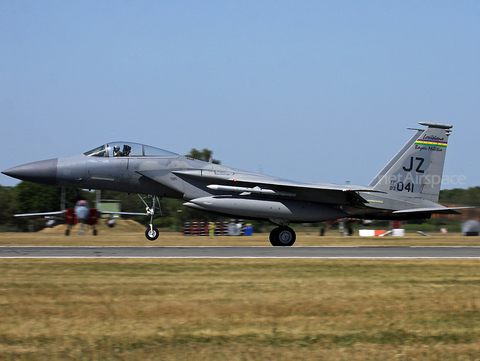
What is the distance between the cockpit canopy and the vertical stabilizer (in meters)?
7.06

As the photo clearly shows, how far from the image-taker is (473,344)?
5.28m

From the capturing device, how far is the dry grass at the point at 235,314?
500cm

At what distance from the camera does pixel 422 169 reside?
17141 mm

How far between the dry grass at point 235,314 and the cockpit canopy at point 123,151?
6743 millimetres

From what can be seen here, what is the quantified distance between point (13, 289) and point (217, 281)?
9.45 feet

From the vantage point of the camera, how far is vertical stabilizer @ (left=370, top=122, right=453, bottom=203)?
17.1 meters

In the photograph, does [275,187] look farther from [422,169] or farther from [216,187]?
[422,169]

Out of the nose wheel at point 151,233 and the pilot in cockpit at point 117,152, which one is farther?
the nose wheel at point 151,233

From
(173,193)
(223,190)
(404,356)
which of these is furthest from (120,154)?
(404,356)

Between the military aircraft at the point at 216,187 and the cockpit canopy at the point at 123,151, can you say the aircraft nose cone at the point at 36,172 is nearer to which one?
the military aircraft at the point at 216,187

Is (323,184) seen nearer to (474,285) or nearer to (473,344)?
(474,285)

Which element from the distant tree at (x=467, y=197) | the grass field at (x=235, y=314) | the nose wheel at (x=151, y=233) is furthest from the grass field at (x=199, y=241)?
the grass field at (x=235, y=314)

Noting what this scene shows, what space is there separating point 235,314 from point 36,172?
1133 cm

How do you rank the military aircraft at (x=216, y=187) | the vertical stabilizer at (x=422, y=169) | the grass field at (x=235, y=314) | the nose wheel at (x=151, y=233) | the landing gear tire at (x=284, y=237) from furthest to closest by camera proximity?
the vertical stabilizer at (x=422, y=169) → the landing gear tire at (x=284, y=237) → the nose wheel at (x=151, y=233) → the military aircraft at (x=216, y=187) → the grass field at (x=235, y=314)
